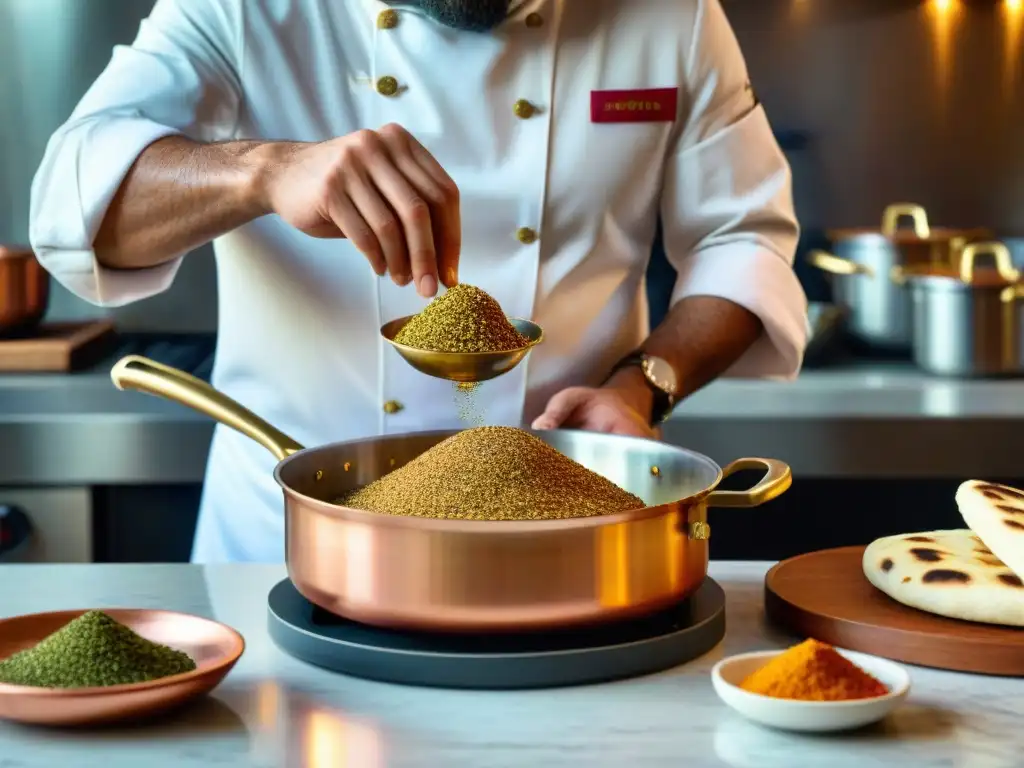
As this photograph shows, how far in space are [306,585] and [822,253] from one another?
2031 millimetres

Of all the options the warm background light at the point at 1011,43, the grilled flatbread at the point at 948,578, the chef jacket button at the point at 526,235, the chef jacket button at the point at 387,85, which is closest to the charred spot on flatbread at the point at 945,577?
the grilled flatbread at the point at 948,578

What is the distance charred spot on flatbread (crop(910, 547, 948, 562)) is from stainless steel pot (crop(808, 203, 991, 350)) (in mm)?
1660

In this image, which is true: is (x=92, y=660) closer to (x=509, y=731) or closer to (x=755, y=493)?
(x=509, y=731)

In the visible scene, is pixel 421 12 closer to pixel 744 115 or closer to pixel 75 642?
pixel 744 115

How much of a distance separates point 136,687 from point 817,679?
0.43 m

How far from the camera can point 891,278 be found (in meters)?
2.70

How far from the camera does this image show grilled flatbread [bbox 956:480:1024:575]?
3.36 ft

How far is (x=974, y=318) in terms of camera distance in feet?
8.20

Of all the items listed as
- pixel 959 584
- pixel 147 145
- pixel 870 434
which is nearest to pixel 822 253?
pixel 870 434

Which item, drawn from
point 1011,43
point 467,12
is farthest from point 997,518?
point 1011,43

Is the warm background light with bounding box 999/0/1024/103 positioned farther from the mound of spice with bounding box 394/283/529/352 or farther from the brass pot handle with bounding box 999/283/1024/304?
the mound of spice with bounding box 394/283/529/352

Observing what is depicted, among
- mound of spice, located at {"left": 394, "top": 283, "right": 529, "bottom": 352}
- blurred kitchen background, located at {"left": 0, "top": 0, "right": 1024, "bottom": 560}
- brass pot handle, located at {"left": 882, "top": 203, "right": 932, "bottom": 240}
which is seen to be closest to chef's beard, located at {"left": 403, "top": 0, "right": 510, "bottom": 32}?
mound of spice, located at {"left": 394, "top": 283, "right": 529, "bottom": 352}

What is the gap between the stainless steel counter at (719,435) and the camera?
225 centimetres

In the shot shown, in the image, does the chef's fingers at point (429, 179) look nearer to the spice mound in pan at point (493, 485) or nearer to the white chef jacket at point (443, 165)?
the spice mound in pan at point (493, 485)
